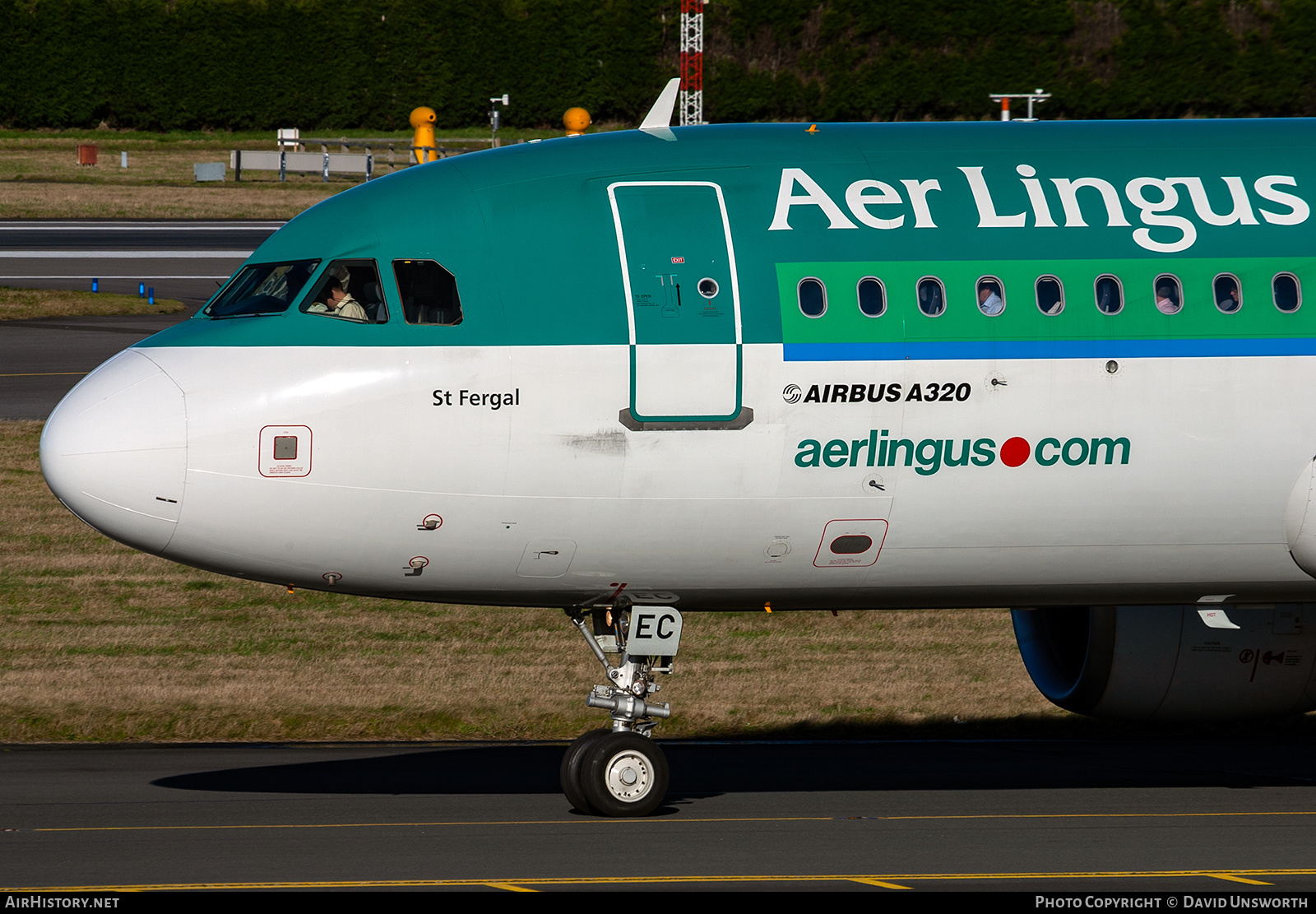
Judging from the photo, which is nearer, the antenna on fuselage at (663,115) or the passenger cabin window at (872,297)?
the passenger cabin window at (872,297)

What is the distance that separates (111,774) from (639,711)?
5.70 meters

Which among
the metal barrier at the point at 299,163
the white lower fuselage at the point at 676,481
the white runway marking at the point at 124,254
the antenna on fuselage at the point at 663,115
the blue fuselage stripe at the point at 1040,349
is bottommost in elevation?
the white lower fuselage at the point at 676,481

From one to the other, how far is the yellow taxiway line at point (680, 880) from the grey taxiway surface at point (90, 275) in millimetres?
23018

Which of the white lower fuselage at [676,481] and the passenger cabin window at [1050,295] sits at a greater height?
the passenger cabin window at [1050,295]

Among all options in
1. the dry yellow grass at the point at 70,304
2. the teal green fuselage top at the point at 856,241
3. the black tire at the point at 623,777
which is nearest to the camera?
the teal green fuselage top at the point at 856,241

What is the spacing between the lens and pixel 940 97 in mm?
90125

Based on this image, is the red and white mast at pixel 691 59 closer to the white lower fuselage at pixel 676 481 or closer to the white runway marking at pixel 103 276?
the white runway marking at pixel 103 276

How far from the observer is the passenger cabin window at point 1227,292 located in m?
14.0

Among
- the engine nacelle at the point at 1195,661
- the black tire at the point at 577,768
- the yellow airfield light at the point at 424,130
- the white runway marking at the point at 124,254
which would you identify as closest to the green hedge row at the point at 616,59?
the yellow airfield light at the point at 424,130

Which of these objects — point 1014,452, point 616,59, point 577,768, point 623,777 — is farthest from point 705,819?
point 616,59

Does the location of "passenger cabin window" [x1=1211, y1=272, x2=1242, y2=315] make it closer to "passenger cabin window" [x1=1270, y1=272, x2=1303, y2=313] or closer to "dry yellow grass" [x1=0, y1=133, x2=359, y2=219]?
"passenger cabin window" [x1=1270, y1=272, x2=1303, y2=313]

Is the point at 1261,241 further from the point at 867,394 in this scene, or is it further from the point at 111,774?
the point at 111,774

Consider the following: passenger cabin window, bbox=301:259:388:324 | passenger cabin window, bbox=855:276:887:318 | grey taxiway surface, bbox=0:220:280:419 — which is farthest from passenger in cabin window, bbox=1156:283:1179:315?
grey taxiway surface, bbox=0:220:280:419
